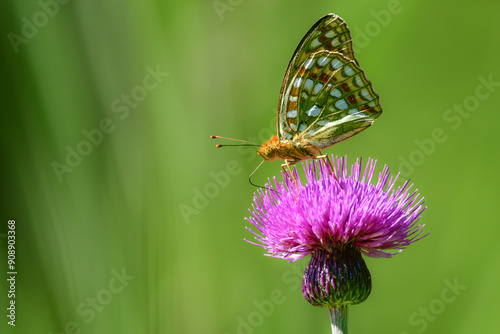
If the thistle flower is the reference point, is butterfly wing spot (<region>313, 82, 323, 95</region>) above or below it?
above

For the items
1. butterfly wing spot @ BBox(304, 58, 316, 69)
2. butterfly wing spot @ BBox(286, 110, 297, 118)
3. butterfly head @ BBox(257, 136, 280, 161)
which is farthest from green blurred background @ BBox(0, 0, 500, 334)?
butterfly wing spot @ BBox(304, 58, 316, 69)

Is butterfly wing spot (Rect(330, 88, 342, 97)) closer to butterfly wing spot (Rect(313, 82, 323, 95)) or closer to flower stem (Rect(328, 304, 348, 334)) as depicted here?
butterfly wing spot (Rect(313, 82, 323, 95))

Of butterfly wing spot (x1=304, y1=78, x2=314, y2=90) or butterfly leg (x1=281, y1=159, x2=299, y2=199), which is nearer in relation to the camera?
butterfly leg (x1=281, y1=159, x2=299, y2=199)

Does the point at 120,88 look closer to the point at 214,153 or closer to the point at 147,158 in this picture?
the point at 147,158

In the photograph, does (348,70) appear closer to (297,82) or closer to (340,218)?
(297,82)

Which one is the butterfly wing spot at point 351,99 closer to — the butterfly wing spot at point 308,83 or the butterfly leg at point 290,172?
the butterfly wing spot at point 308,83

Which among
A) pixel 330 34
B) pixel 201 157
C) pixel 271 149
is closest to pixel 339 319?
pixel 271 149
